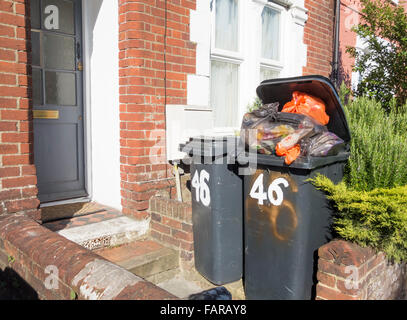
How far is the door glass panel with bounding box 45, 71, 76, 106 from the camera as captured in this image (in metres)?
4.34

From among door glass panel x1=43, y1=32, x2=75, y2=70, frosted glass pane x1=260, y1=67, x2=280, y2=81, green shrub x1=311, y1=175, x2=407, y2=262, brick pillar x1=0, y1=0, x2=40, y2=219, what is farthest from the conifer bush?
door glass panel x1=43, y1=32, x2=75, y2=70

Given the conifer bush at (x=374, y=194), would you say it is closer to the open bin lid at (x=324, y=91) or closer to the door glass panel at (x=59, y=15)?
the open bin lid at (x=324, y=91)

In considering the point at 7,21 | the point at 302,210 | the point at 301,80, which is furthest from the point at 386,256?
the point at 7,21

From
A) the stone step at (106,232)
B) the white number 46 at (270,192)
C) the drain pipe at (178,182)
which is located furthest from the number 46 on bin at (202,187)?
the stone step at (106,232)

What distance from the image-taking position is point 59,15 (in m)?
4.34

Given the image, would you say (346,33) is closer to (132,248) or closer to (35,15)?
(35,15)

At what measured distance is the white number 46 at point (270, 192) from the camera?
2.78m

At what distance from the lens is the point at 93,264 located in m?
2.29

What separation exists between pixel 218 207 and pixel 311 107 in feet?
3.97

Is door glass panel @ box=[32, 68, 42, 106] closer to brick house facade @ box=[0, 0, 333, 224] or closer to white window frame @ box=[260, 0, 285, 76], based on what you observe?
brick house facade @ box=[0, 0, 333, 224]

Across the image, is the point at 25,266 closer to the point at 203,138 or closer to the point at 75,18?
the point at 203,138

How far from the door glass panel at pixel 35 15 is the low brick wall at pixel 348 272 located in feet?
12.9
